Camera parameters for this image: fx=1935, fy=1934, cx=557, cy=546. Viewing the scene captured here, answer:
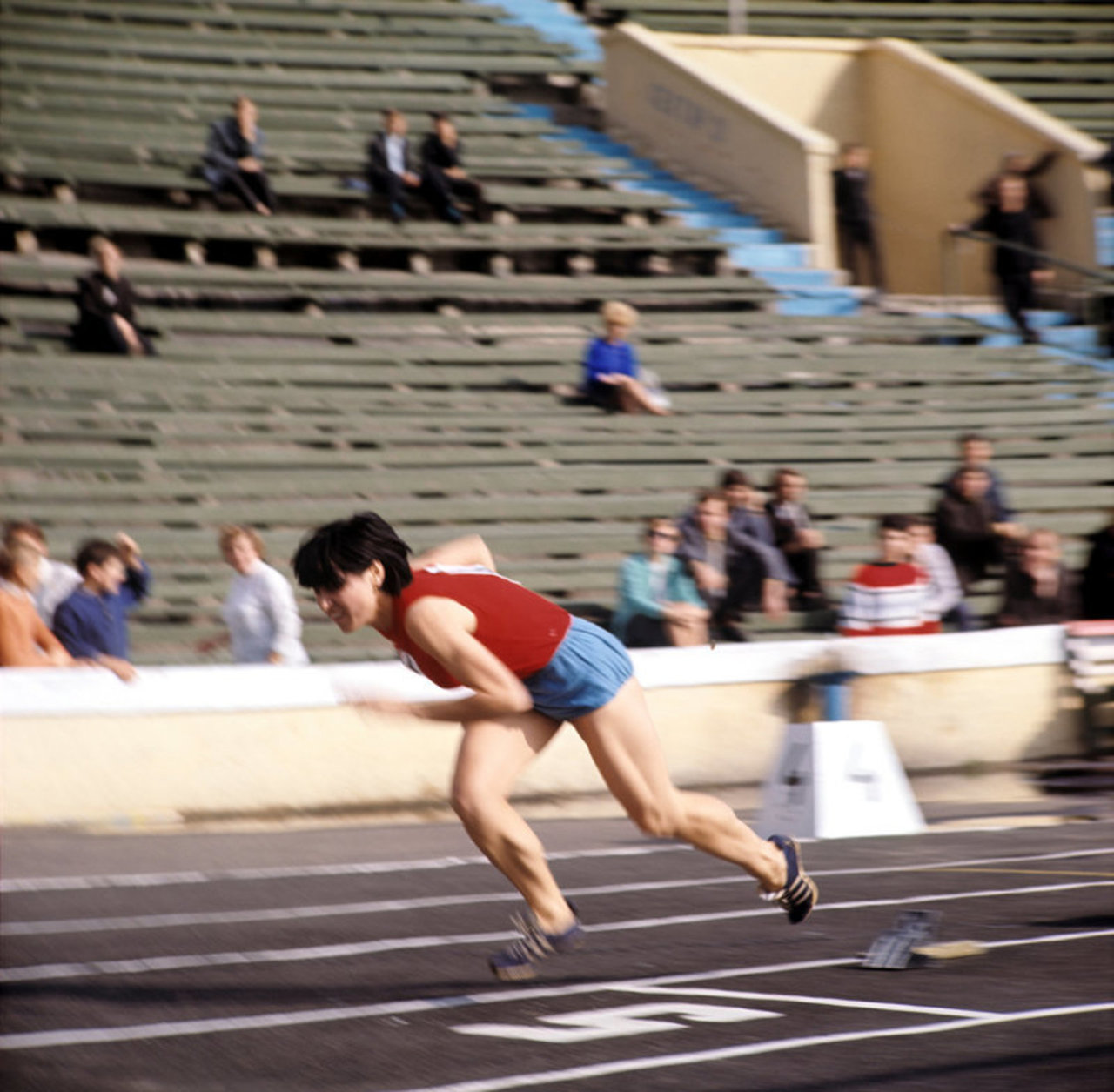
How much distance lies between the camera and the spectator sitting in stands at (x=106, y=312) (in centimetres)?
1622

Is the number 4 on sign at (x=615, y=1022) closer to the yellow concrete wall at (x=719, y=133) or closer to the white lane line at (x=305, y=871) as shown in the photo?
the white lane line at (x=305, y=871)

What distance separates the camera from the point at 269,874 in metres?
9.81

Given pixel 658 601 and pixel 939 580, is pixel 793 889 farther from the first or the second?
pixel 939 580

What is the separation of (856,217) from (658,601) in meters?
9.82

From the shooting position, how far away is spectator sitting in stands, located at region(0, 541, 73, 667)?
11.2m

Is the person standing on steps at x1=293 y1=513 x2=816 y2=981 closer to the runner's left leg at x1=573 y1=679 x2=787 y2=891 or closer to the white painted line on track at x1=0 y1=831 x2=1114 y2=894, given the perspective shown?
the runner's left leg at x1=573 y1=679 x2=787 y2=891

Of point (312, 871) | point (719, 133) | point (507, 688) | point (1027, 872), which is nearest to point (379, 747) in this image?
point (312, 871)

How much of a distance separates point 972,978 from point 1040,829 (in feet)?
16.5

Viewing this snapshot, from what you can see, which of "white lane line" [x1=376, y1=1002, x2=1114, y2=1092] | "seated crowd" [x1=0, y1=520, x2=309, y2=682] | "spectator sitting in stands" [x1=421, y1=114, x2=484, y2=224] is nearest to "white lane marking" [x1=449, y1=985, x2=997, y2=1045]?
"white lane line" [x1=376, y1=1002, x2=1114, y2=1092]

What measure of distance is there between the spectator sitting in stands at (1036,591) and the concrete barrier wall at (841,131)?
868cm

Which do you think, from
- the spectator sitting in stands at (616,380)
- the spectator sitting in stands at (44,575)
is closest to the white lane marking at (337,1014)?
the spectator sitting in stands at (44,575)

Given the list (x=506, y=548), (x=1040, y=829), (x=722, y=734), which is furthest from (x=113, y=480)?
(x=1040, y=829)

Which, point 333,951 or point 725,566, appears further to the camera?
point 725,566

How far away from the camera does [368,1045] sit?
5.89 meters
